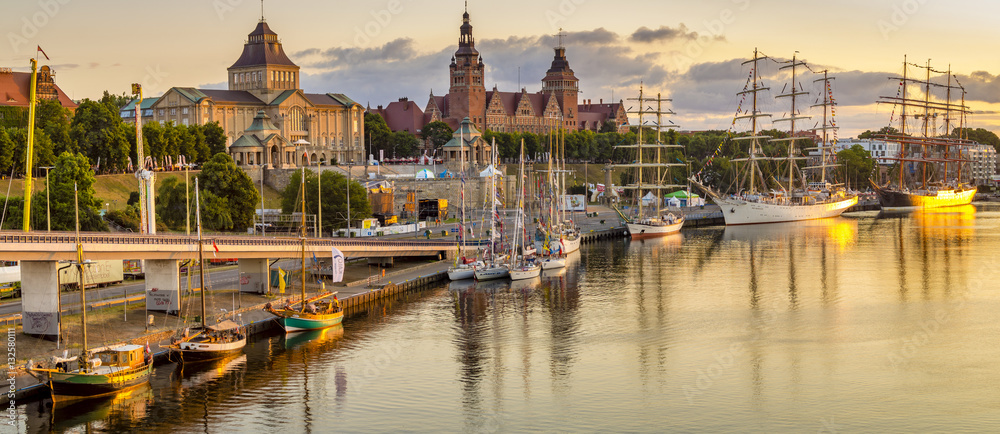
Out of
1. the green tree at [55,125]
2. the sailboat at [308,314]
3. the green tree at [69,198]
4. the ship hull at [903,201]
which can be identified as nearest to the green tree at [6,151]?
the green tree at [55,125]

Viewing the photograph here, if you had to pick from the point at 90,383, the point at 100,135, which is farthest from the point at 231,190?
the point at 90,383

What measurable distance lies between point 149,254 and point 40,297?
6893 millimetres

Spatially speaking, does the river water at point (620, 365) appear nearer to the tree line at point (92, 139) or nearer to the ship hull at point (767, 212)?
the tree line at point (92, 139)

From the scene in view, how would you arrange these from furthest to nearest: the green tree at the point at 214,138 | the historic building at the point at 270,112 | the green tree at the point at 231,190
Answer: the historic building at the point at 270,112 < the green tree at the point at 214,138 < the green tree at the point at 231,190

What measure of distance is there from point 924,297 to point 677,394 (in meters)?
32.7

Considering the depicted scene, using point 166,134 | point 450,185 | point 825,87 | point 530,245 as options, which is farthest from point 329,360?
point 825,87

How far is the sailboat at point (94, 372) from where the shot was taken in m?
41.7

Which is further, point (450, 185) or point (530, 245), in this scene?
point (450, 185)

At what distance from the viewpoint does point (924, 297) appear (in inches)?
2749

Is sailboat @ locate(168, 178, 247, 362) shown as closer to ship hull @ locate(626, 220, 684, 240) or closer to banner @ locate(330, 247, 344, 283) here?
banner @ locate(330, 247, 344, 283)

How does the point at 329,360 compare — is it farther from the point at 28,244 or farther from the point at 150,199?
the point at 150,199

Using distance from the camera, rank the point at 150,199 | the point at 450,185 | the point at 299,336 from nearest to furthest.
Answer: the point at 299,336, the point at 150,199, the point at 450,185

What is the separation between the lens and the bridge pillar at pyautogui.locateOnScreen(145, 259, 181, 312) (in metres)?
56.5

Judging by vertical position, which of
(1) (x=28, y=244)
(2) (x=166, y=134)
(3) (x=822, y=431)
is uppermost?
(2) (x=166, y=134)
